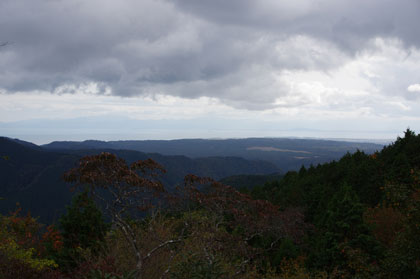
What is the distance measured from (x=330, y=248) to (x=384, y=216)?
8.26m

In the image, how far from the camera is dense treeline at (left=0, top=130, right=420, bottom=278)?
11.7 metres

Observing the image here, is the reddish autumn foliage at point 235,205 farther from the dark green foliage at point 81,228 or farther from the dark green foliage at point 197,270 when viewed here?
the dark green foliage at point 81,228

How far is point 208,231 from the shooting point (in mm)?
14906

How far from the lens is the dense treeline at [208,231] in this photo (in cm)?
1174

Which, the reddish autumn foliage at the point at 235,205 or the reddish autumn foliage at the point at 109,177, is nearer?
the reddish autumn foliage at the point at 109,177

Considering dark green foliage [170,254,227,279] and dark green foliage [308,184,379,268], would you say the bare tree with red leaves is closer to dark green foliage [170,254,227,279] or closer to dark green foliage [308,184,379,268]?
dark green foliage [170,254,227,279]

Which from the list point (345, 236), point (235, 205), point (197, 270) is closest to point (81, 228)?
point (235, 205)

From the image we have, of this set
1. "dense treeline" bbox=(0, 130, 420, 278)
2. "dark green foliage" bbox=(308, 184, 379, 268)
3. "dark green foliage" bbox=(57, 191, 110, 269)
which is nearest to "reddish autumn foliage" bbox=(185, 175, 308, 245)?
"dense treeline" bbox=(0, 130, 420, 278)

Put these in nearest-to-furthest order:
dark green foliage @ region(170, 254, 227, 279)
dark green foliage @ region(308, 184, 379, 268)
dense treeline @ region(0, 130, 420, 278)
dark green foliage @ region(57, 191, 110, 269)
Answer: dark green foliage @ region(170, 254, 227, 279) → dense treeline @ region(0, 130, 420, 278) → dark green foliage @ region(57, 191, 110, 269) → dark green foliage @ region(308, 184, 379, 268)

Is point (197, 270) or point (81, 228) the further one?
point (81, 228)

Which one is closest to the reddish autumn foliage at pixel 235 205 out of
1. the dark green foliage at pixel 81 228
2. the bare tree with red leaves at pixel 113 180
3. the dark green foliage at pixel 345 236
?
the bare tree with red leaves at pixel 113 180

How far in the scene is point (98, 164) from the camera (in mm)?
12094

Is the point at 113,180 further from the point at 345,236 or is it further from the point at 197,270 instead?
the point at 345,236

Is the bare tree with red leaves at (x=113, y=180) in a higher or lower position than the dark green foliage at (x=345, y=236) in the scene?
higher
